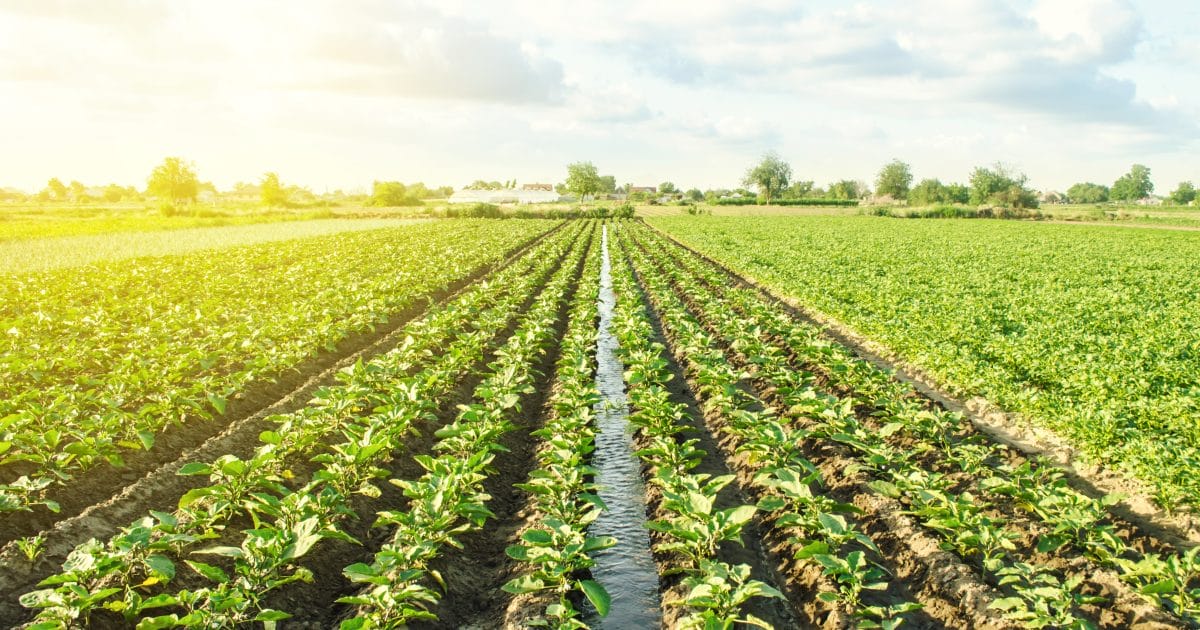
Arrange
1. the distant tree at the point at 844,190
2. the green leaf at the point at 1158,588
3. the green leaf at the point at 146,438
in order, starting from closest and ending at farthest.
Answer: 1. the green leaf at the point at 1158,588
2. the green leaf at the point at 146,438
3. the distant tree at the point at 844,190

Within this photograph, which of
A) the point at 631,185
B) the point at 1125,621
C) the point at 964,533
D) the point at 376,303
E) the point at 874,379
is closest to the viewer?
the point at 1125,621

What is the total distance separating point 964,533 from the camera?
4.81 m

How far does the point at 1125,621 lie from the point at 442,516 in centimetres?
455

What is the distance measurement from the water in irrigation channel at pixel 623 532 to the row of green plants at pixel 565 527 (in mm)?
176

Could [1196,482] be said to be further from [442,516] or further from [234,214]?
A: [234,214]

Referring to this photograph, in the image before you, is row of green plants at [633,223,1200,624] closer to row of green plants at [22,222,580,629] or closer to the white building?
row of green plants at [22,222,580,629]

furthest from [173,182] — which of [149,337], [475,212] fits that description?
[149,337]

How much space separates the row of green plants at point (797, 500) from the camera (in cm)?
432

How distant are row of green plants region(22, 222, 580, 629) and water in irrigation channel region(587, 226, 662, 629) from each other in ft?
6.56

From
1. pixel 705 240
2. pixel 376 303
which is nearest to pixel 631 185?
pixel 705 240

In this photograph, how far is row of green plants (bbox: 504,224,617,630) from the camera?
14.2 ft

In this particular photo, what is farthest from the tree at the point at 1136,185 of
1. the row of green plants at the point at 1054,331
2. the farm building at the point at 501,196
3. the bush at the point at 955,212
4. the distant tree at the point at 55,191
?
the distant tree at the point at 55,191

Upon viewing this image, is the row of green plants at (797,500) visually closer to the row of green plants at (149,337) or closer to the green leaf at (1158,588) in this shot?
the green leaf at (1158,588)

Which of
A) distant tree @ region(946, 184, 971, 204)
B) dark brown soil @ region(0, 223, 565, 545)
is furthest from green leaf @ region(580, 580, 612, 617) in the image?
distant tree @ region(946, 184, 971, 204)
